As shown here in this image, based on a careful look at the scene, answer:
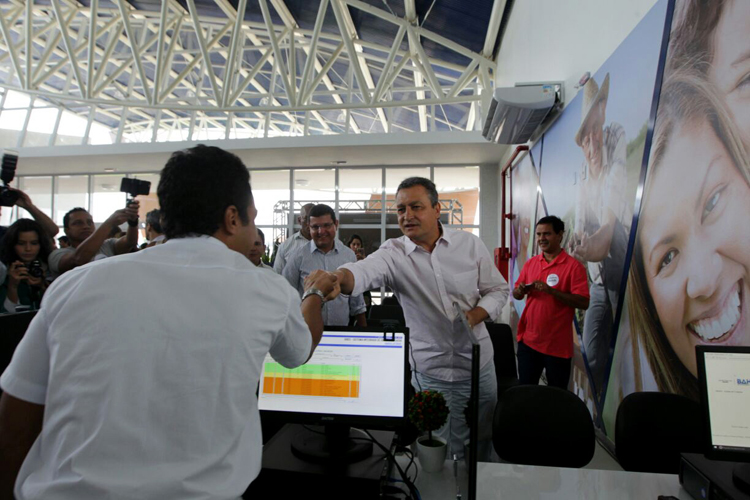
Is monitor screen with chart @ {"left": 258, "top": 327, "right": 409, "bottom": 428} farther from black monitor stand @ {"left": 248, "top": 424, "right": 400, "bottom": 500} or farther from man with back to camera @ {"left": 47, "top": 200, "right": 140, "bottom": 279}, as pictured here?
man with back to camera @ {"left": 47, "top": 200, "right": 140, "bottom": 279}

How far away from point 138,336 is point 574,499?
1.23 metres

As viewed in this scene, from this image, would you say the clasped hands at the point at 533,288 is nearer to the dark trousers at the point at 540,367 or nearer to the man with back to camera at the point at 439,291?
the dark trousers at the point at 540,367

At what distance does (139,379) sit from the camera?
780mm

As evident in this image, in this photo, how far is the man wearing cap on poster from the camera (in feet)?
8.26

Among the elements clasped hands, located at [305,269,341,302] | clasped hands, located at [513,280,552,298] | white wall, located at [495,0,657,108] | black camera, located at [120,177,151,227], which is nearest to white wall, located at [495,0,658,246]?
white wall, located at [495,0,657,108]

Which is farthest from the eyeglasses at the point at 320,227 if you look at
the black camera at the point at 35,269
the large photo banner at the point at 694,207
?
the large photo banner at the point at 694,207

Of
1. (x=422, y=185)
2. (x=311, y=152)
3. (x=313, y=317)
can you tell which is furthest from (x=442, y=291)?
(x=311, y=152)

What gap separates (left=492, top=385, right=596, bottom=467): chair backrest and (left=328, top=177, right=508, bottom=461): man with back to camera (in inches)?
5.2

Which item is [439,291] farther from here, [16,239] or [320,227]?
[16,239]

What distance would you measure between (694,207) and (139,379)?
1986mm

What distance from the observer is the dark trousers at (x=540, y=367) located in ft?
9.82

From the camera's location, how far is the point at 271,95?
33.6ft

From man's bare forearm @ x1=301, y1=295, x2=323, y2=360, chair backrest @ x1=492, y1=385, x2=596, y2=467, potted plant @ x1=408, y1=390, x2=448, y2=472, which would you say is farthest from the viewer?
chair backrest @ x1=492, y1=385, x2=596, y2=467

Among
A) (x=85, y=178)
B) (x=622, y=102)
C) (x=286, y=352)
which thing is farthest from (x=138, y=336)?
(x=85, y=178)
